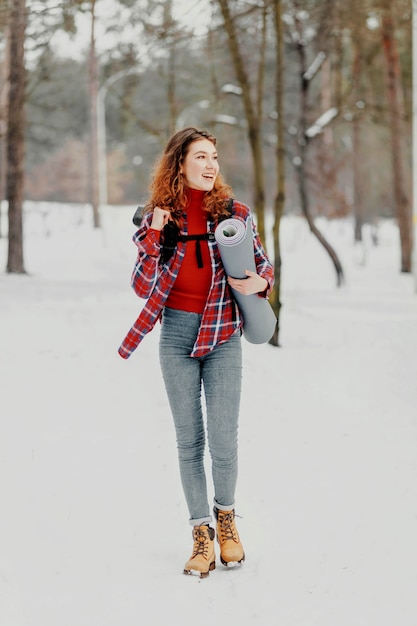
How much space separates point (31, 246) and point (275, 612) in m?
18.2

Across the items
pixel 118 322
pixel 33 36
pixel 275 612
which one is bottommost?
pixel 275 612

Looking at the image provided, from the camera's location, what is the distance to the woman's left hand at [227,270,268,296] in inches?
135

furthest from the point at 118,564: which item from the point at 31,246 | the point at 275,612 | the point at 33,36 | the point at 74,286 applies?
the point at 31,246

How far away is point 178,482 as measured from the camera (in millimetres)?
4949

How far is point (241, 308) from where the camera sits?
3.56 m

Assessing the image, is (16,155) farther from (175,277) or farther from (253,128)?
(175,277)

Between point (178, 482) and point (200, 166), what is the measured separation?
2.18 m

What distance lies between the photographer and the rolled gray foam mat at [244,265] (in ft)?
11.0

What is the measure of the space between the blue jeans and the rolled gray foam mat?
0.10m

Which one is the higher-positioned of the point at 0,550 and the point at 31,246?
the point at 31,246

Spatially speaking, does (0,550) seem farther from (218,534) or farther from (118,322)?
(118,322)

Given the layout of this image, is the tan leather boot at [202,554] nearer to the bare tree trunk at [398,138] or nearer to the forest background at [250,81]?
the forest background at [250,81]

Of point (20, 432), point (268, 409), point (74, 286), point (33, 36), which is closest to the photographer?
point (20, 432)

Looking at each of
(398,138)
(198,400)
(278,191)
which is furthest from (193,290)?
(398,138)
